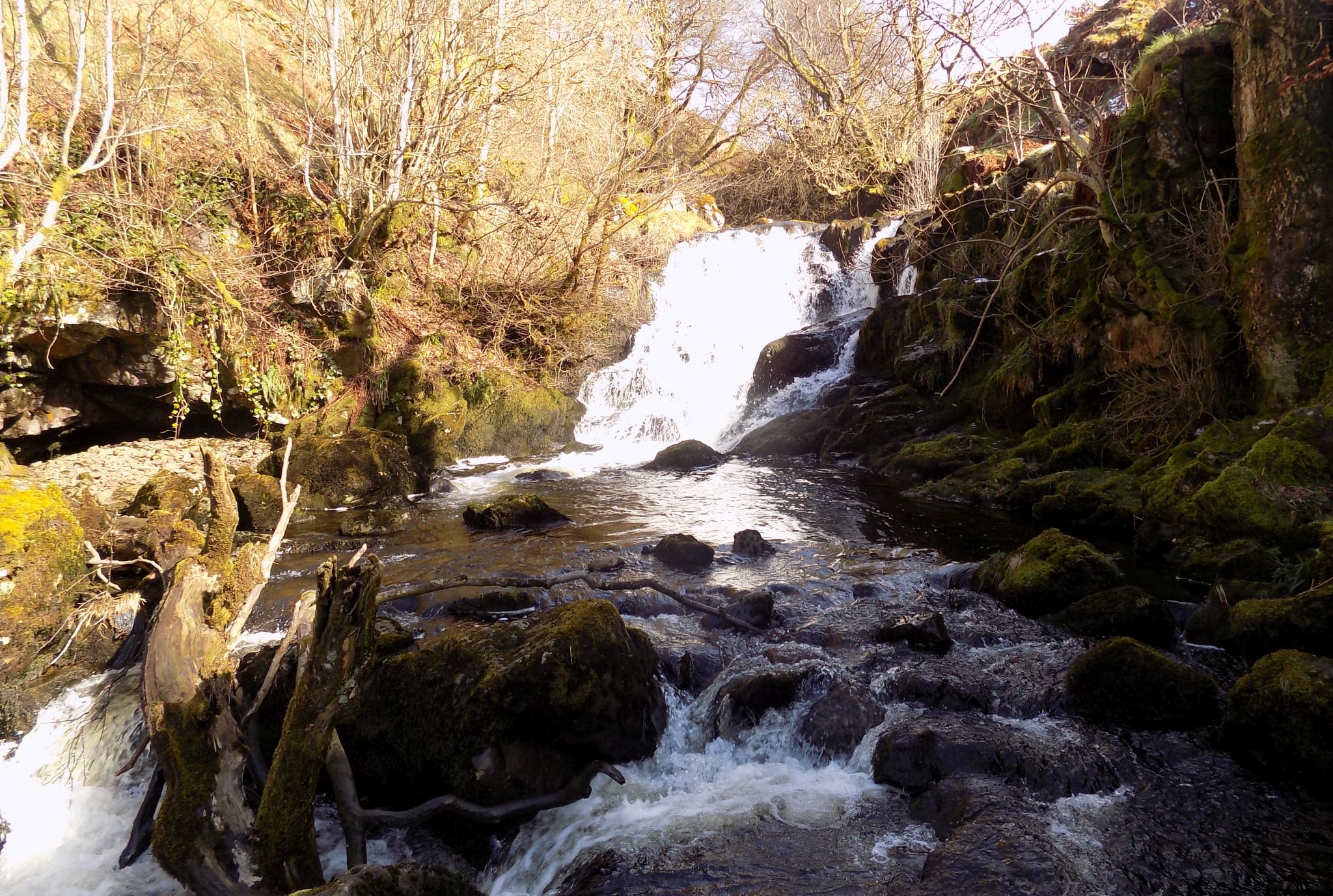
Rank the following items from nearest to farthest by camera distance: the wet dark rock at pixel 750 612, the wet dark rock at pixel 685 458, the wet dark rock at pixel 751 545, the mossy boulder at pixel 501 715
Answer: the mossy boulder at pixel 501 715 < the wet dark rock at pixel 750 612 < the wet dark rock at pixel 751 545 < the wet dark rock at pixel 685 458

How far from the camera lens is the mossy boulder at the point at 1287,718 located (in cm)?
365

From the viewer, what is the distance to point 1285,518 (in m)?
5.81

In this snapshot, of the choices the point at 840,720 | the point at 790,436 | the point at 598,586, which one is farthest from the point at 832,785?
the point at 790,436

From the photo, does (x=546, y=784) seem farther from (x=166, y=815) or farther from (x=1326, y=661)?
(x=1326, y=661)

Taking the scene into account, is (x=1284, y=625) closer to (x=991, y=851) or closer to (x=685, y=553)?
(x=991, y=851)

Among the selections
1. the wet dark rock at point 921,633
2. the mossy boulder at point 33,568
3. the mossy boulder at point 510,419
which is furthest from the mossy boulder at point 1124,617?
the mossy boulder at point 510,419

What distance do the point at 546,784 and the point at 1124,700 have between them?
349cm

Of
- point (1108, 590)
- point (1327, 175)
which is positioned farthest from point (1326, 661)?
point (1327, 175)

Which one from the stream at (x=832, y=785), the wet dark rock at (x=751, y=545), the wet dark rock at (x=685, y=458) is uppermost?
the wet dark rock at (x=685, y=458)

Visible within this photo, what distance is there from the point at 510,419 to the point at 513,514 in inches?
213

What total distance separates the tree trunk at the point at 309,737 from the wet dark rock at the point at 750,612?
3346 millimetres

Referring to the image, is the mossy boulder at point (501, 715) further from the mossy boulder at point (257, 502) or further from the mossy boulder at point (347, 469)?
the mossy boulder at point (347, 469)

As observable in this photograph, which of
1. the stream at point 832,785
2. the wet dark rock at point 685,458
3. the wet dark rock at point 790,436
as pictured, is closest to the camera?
the stream at point 832,785

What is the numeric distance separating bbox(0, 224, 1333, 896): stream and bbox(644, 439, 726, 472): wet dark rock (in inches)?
201
